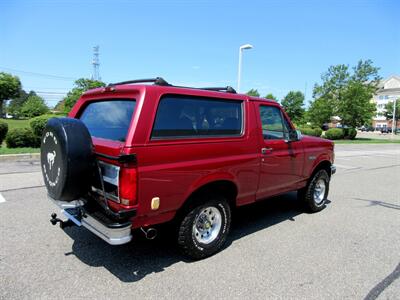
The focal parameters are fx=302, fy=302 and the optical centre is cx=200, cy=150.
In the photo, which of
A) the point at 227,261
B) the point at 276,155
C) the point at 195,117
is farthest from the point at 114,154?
the point at 276,155

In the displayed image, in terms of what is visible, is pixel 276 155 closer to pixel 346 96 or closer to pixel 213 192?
pixel 213 192

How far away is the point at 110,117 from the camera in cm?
343

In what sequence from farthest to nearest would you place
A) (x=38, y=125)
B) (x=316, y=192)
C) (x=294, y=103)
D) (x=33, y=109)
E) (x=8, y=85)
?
(x=33, y=109)
(x=294, y=103)
(x=8, y=85)
(x=38, y=125)
(x=316, y=192)

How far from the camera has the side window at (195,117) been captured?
10.2ft

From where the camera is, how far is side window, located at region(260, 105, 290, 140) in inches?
167

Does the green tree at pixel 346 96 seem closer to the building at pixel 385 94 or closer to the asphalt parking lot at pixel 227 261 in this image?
the asphalt parking lot at pixel 227 261

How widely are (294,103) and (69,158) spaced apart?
2662 inches

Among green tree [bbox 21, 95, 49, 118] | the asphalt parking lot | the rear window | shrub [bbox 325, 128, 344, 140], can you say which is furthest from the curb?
green tree [bbox 21, 95, 49, 118]

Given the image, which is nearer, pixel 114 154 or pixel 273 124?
pixel 114 154

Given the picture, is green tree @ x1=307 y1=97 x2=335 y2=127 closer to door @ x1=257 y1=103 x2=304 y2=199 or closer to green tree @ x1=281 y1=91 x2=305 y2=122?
green tree @ x1=281 y1=91 x2=305 y2=122

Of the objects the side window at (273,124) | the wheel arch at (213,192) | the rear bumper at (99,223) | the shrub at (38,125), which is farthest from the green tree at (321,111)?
the rear bumper at (99,223)

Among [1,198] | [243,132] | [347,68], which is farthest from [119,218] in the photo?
[347,68]

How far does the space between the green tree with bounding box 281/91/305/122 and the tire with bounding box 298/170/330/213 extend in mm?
61186

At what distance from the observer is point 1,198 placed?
221 inches
